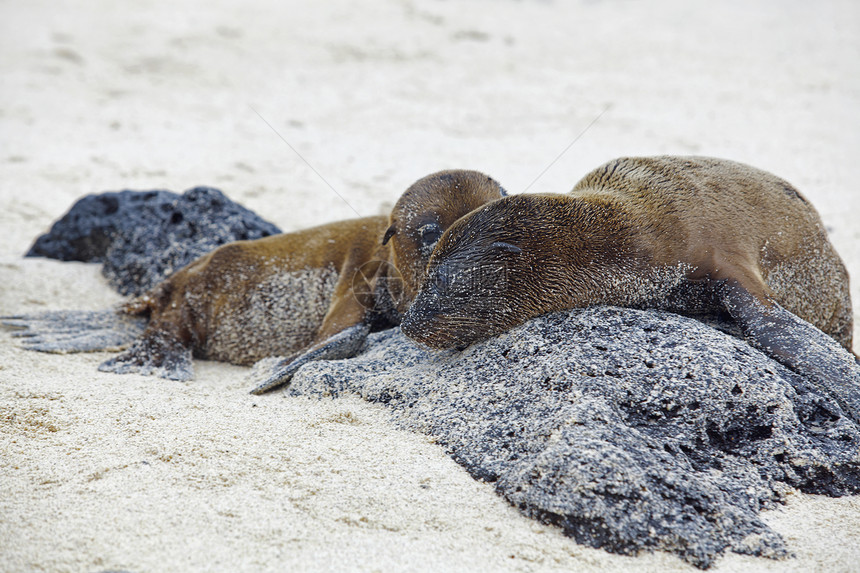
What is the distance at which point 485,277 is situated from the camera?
329 cm

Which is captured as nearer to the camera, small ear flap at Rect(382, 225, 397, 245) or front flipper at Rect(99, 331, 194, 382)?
small ear flap at Rect(382, 225, 397, 245)

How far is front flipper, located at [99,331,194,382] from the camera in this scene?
14.6 feet

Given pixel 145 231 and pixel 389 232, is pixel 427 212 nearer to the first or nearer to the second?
pixel 389 232

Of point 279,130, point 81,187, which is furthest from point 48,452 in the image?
point 279,130

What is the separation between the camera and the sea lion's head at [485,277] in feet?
10.7

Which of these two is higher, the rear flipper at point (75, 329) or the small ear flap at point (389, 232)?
the small ear flap at point (389, 232)

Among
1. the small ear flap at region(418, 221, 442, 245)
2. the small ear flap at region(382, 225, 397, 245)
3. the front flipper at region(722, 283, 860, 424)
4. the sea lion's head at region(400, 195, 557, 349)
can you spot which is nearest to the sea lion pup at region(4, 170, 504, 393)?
the small ear flap at region(382, 225, 397, 245)

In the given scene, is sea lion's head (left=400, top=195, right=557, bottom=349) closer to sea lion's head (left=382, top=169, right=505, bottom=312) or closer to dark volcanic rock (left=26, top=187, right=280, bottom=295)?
sea lion's head (left=382, top=169, right=505, bottom=312)

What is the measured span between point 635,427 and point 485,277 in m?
0.95

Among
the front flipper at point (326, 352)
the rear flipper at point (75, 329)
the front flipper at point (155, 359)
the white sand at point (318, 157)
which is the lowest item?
the rear flipper at point (75, 329)

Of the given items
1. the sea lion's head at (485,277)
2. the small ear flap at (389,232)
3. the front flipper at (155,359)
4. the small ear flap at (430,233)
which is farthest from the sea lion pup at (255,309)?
the sea lion's head at (485,277)

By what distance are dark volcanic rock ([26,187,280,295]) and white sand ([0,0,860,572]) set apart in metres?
0.29

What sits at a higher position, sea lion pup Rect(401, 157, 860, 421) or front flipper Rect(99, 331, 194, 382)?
sea lion pup Rect(401, 157, 860, 421)

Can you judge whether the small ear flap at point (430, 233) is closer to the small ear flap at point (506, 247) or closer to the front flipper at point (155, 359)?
the small ear flap at point (506, 247)
